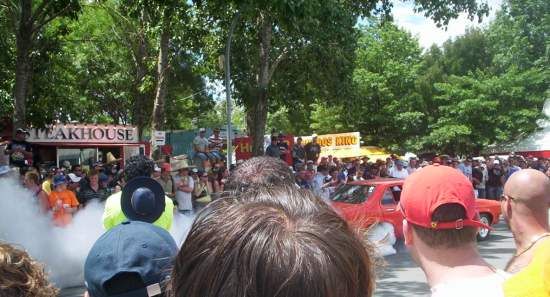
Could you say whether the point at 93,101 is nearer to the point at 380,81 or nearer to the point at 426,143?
the point at 380,81

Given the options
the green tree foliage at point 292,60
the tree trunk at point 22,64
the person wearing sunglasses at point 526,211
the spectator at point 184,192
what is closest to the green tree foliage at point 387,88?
the green tree foliage at point 292,60

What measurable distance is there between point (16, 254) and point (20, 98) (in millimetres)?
11069

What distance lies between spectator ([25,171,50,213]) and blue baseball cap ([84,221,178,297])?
255 inches

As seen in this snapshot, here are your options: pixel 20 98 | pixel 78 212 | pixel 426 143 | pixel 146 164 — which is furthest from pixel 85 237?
pixel 426 143

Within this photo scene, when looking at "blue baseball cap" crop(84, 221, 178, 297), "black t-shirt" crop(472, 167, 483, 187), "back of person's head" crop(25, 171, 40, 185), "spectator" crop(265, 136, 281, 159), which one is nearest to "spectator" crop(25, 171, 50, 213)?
"back of person's head" crop(25, 171, 40, 185)

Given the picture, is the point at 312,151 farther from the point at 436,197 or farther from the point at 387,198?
the point at 436,197

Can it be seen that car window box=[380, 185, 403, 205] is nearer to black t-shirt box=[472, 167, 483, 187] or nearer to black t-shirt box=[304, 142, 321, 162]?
black t-shirt box=[304, 142, 321, 162]

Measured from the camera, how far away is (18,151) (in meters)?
11.1

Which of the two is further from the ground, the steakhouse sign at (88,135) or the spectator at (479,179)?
the steakhouse sign at (88,135)

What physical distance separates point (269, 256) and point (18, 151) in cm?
1128

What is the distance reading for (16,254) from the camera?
1.66 metres

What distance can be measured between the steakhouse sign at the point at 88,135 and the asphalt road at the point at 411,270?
57.7 ft

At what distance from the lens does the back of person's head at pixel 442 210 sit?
196cm

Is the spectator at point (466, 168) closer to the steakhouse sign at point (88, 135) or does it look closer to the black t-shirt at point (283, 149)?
the black t-shirt at point (283, 149)
